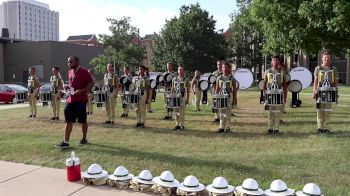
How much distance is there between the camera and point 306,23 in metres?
16.5

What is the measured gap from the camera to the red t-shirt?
9586mm

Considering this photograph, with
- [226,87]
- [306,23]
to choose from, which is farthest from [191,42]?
[226,87]

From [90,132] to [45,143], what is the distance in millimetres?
2402

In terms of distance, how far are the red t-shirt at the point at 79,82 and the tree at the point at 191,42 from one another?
45631 mm

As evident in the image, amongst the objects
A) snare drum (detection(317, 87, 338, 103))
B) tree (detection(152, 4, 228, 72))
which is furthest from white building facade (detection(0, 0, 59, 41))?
snare drum (detection(317, 87, 338, 103))

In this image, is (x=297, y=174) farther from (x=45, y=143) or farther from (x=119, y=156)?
(x=45, y=143)

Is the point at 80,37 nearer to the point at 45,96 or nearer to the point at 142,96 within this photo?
the point at 45,96

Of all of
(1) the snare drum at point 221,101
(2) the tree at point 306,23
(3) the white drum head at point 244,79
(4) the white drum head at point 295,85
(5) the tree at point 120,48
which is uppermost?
(5) the tree at point 120,48

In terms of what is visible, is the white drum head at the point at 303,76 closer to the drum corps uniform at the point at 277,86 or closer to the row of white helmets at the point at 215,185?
the drum corps uniform at the point at 277,86

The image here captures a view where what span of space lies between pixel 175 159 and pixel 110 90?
6826 mm

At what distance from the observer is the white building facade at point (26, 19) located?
113188 mm

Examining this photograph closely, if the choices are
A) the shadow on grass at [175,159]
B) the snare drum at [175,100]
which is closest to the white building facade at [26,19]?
the snare drum at [175,100]

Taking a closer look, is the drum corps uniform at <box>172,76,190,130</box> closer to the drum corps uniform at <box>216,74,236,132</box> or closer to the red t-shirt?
the drum corps uniform at <box>216,74,236,132</box>

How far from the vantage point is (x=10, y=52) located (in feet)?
216
